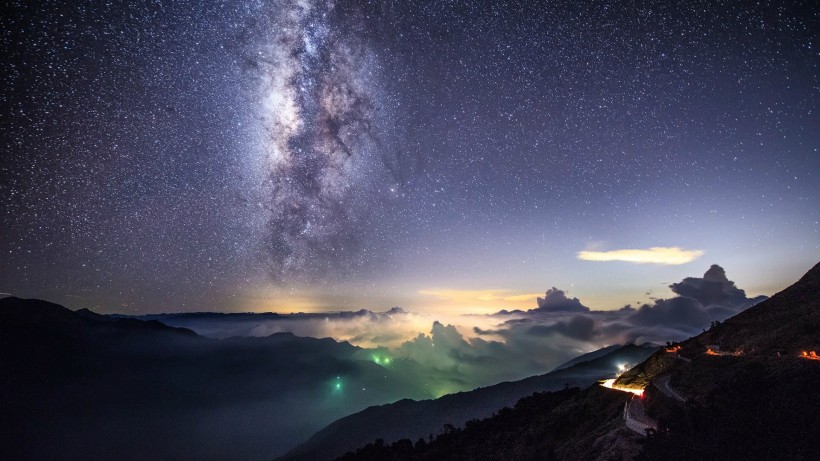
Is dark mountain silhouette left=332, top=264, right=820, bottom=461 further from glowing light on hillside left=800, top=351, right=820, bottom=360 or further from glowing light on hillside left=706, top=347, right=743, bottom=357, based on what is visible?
glowing light on hillside left=800, top=351, right=820, bottom=360

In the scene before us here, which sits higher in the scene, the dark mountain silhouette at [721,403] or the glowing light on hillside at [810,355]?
the glowing light on hillside at [810,355]

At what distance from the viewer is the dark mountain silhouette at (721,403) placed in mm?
23516

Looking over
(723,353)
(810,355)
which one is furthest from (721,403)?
(723,353)

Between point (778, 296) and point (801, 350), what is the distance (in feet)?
92.1

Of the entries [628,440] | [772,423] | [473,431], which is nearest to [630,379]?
[628,440]

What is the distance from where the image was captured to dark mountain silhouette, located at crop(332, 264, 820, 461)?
23516 millimetres

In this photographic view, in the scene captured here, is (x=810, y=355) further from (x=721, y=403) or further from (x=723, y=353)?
(x=721, y=403)

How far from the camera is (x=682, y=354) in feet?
148

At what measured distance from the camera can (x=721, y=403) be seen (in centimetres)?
2869

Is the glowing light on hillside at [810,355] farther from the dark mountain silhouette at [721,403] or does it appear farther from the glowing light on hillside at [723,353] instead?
the glowing light on hillside at [723,353]

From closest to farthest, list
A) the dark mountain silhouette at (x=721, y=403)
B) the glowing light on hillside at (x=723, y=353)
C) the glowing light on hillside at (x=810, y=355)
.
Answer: the dark mountain silhouette at (x=721, y=403), the glowing light on hillside at (x=810, y=355), the glowing light on hillside at (x=723, y=353)

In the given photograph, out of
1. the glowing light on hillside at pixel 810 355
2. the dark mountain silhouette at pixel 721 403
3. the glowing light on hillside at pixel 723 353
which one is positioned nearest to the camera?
the dark mountain silhouette at pixel 721 403

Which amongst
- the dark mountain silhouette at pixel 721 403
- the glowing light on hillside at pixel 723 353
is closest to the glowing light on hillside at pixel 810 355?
the dark mountain silhouette at pixel 721 403

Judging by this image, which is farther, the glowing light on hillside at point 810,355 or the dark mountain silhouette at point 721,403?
the glowing light on hillside at point 810,355
